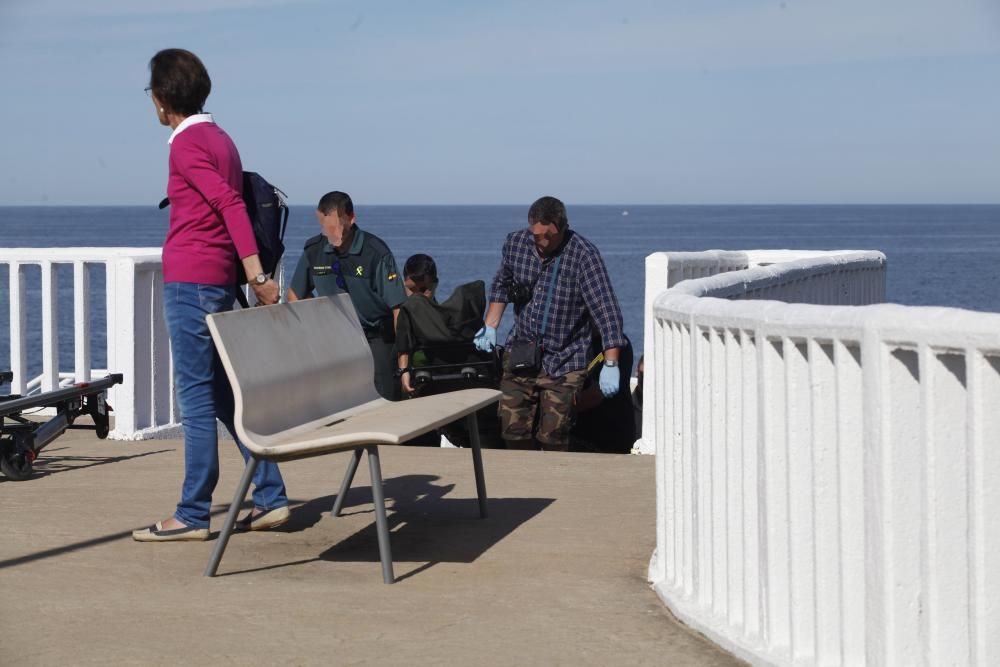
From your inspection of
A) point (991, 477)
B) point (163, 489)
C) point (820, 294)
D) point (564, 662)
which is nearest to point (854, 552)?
point (991, 477)

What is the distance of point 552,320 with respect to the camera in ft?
28.2

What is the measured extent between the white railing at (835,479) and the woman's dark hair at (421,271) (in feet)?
17.2

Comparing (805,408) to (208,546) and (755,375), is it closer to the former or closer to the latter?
(755,375)

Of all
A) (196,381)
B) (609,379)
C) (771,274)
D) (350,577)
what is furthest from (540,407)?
(350,577)

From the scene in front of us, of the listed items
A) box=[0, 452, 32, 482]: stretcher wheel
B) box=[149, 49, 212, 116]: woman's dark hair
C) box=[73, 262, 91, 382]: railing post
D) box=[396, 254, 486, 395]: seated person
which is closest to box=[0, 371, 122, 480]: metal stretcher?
box=[0, 452, 32, 482]: stretcher wheel

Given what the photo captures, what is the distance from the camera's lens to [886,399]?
3.40 m

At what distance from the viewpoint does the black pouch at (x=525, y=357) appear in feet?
28.3

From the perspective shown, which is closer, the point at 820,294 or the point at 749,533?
the point at 749,533

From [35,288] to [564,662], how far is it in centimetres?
5830

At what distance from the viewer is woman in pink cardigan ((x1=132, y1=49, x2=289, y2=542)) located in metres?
5.71

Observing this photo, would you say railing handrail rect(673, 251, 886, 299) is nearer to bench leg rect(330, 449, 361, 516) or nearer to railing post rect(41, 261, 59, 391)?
bench leg rect(330, 449, 361, 516)

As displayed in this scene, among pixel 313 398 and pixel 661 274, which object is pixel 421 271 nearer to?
A: pixel 661 274

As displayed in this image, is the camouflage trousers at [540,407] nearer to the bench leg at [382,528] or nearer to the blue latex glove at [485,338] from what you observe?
the blue latex glove at [485,338]

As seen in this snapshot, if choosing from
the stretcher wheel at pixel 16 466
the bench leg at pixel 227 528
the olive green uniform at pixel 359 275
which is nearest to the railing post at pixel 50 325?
the olive green uniform at pixel 359 275
